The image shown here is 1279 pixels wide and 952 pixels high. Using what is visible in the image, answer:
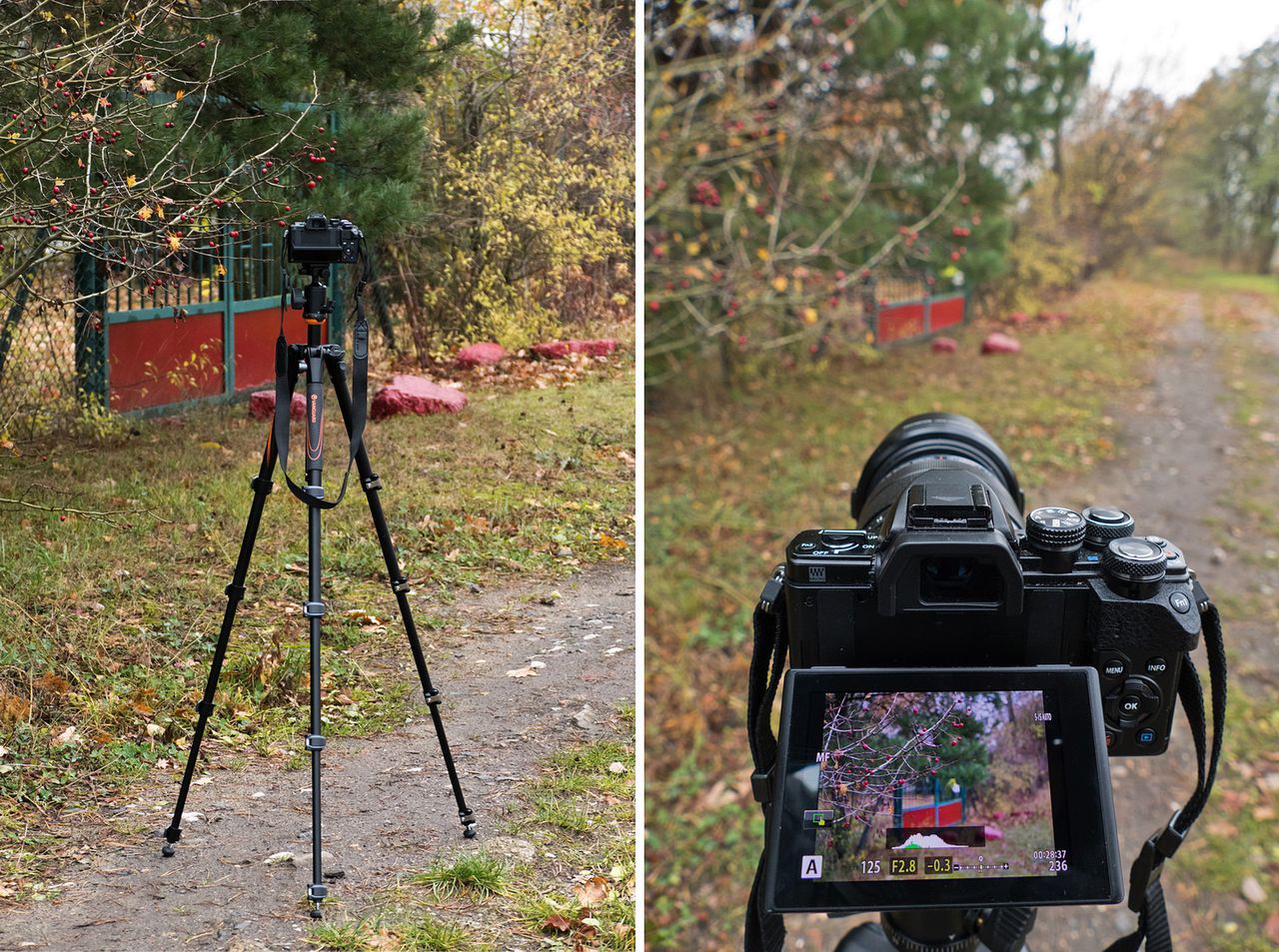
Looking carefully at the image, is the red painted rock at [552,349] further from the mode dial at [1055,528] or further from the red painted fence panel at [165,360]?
the mode dial at [1055,528]

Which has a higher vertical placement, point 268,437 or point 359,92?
point 359,92

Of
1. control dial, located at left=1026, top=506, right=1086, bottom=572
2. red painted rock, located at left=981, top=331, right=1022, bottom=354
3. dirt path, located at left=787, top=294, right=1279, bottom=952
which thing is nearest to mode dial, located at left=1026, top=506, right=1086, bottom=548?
control dial, located at left=1026, top=506, right=1086, bottom=572

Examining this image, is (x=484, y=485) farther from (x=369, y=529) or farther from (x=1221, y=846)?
(x=1221, y=846)

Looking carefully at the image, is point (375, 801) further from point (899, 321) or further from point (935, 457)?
point (899, 321)

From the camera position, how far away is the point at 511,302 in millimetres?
1840

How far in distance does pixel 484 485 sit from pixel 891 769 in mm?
1095

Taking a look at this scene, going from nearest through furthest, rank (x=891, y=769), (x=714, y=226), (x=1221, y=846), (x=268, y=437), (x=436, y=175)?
(x=891, y=769) < (x=268, y=437) < (x=436, y=175) < (x=1221, y=846) < (x=714, y=226)

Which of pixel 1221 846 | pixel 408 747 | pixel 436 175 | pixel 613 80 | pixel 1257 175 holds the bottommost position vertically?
pixel 1221 846

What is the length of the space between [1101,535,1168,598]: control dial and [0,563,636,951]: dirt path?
1.01 meters

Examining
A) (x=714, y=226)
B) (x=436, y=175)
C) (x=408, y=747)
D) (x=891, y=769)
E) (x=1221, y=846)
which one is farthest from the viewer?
(x=714, y=226)

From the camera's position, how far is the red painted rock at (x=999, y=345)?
519 centimetres

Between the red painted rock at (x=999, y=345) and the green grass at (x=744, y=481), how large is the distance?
4cm

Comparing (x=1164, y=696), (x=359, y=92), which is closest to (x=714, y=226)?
(x=359, y=92)

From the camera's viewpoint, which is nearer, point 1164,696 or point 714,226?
point 1164,696
